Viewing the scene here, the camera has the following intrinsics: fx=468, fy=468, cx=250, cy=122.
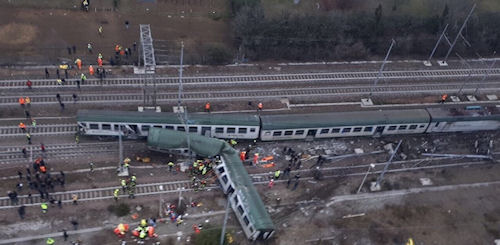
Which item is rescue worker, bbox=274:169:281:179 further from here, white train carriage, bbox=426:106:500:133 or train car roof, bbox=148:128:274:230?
white train carriage, bbox=426:106:500:133

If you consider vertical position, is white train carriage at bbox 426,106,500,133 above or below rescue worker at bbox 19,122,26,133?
below

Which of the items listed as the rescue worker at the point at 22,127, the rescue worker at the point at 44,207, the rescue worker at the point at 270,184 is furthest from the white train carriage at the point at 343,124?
the rescue worker at the point at 22,127

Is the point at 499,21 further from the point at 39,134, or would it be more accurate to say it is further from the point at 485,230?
the point at 39,134

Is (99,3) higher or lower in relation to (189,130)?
higher

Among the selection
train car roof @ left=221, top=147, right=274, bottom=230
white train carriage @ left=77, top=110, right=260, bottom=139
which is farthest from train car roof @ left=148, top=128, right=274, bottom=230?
white train carriage @ left=77, top=110, right=260, bottom=139

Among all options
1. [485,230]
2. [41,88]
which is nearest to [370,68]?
[485,230]

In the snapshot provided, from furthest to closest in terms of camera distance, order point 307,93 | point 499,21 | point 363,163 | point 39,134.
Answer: point 499,21 → point 307,93 → point 363,163 → point 39,134

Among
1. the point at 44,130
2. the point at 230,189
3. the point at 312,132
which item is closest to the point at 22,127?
the point at 44,130
